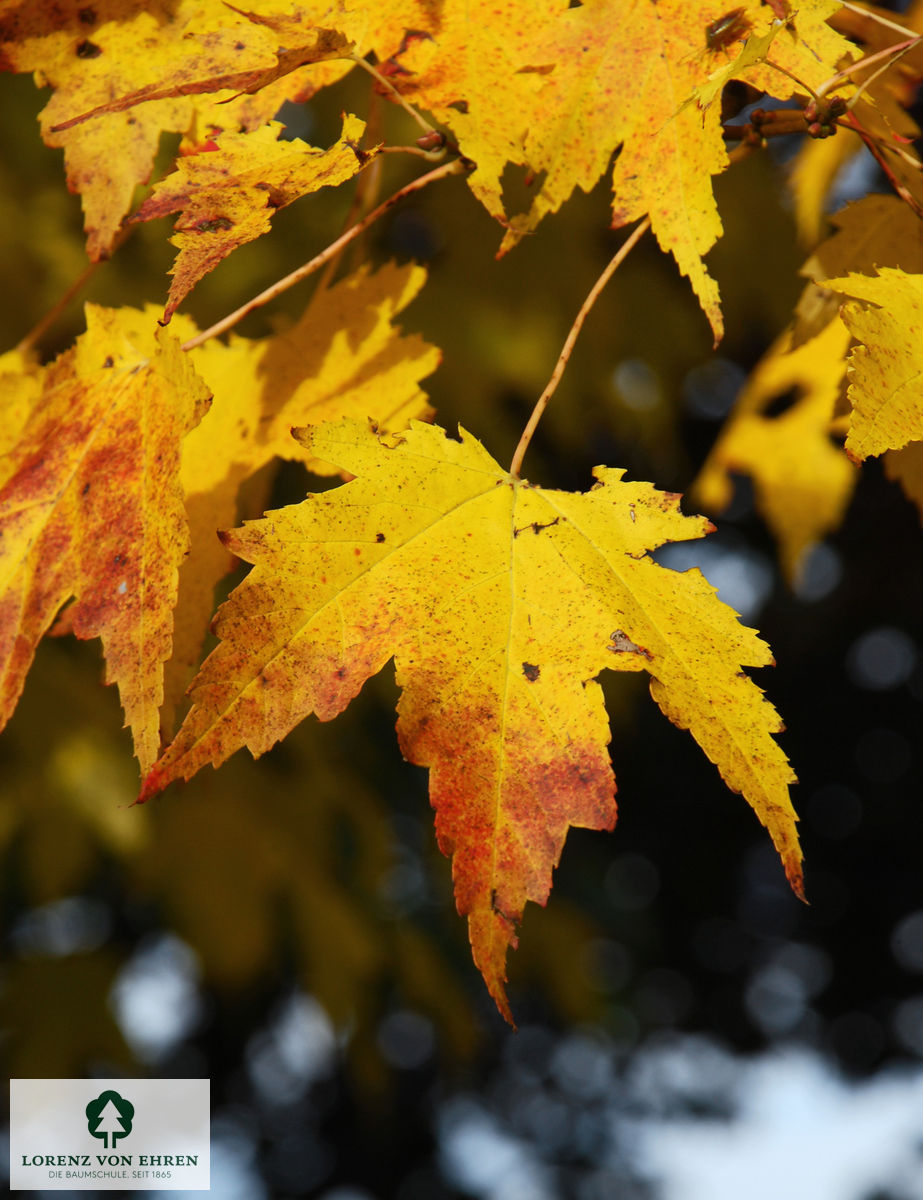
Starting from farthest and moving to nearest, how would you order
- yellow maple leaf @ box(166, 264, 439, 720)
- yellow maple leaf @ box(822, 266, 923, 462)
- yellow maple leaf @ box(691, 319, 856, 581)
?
yellow maple leaf @ box(691, 319, 856, 581), yellow maple leaf @ box(166, 264, 439, 720), yellow maple leaf @ box(822, 266, 923, 462)

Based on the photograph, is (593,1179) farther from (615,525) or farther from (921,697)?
(615,525)

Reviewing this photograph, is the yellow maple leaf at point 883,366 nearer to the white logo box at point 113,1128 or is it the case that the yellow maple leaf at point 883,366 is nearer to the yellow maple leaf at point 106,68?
the yellow maple leaf at point 106,68

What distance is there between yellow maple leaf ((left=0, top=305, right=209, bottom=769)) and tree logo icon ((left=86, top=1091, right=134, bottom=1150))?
1394mm

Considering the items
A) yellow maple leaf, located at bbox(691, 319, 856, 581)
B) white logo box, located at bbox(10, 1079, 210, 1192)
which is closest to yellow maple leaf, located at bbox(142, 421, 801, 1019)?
yellow maple leaf, located at bbox(691, 319, 856, 581)

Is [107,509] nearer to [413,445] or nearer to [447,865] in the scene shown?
[413,445]

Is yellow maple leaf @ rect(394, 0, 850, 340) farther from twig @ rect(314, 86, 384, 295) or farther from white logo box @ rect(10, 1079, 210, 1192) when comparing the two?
white logo box @ rect(10, 1079, 210, 1192)

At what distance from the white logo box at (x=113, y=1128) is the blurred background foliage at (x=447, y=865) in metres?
0.09

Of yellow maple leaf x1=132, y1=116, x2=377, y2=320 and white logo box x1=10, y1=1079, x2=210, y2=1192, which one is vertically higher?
yellow maple leaf x1=132, y1=116, x2=377, y2=320

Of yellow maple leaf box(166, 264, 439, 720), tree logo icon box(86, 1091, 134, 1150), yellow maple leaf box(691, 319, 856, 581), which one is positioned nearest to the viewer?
yellow maple leaf box(166, 264, 439, 720)

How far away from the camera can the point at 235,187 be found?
50 cm

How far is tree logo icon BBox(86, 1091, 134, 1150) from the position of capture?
1.65 m

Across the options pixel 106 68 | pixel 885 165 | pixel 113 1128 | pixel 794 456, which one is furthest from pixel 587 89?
pixel 113 1128

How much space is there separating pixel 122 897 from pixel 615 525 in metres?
2.11

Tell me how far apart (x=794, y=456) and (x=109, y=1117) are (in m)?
1.58
